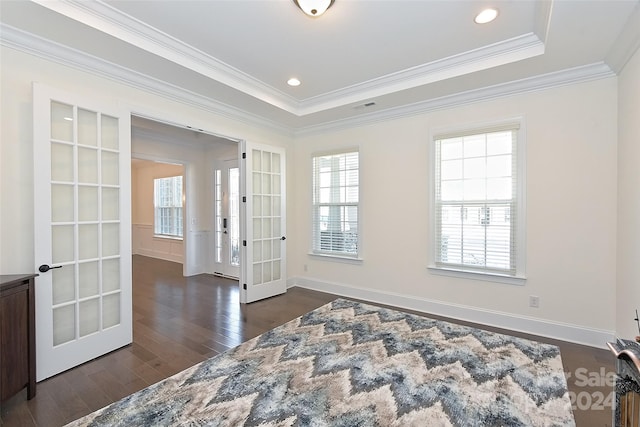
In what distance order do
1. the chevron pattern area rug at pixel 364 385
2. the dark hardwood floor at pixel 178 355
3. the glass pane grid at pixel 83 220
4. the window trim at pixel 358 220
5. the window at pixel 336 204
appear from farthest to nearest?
the window at pixel 336 204 → the window trim at pixel 358 220 → the glass pane grid at pixel 83 220 → the dark hardwood floor at pixel 178 355 → the chevron pattern area rug at pixel 364 385

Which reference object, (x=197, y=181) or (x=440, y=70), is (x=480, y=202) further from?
(x=197, y=181)

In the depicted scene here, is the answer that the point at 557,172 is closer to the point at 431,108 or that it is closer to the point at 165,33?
the point at 431,108

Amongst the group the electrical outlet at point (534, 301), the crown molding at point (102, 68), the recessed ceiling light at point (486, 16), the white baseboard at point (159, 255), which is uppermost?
the recessed ceiling light at point (486, 16)

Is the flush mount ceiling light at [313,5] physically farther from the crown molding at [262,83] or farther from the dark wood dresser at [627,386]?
the dark wood dresser at [627,386]

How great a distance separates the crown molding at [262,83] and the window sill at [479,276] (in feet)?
7.59

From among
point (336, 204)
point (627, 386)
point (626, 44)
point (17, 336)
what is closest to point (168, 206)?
point (336, 204)

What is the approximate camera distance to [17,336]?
2.02 meters

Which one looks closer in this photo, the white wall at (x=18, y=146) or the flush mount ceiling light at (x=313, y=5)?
the flush mount ceiling light at (x=313, y=5)

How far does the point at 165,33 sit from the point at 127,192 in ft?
5.12

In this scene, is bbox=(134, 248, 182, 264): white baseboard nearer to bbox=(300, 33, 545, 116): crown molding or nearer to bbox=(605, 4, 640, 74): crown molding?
bbox=(300, 33, 545, 116): crown molding

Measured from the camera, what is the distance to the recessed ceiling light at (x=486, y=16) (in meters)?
2.30

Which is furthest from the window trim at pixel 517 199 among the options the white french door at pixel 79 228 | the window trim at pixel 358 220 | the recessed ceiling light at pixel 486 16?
the white french door at pixel 79 228

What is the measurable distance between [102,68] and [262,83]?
1645 mm

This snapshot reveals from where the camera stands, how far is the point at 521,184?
3227 mm
